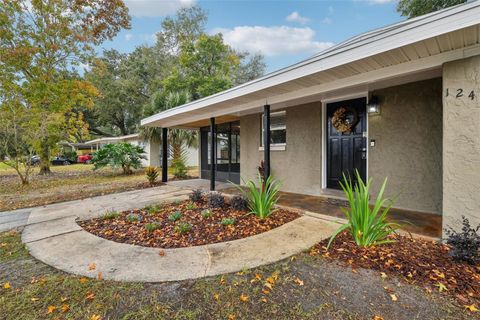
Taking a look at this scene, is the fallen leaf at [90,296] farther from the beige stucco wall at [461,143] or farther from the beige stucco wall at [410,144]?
the beige stucco wall at [410,144]

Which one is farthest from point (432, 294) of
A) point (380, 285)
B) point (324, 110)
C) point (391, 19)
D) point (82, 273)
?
point (391, 19)

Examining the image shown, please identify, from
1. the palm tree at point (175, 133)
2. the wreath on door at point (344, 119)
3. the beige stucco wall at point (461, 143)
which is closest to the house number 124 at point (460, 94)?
the beige stucco wall at point (461, 143)

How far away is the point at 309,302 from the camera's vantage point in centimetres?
187

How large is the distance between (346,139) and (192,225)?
4072 mm

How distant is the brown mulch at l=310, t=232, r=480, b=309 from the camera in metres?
1.99

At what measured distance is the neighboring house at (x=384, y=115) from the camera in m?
2.59

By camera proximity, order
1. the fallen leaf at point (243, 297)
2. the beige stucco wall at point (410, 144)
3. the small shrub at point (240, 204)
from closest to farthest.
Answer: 1. the fallen leaf at point (243, 297)
2. the beige stucco wall at point (410, 144)
3. the small shrub at point (240, 204)

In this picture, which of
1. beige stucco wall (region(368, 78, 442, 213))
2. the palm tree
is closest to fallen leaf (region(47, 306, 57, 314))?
beige stucco wall (region(368, 78, 442, 213))

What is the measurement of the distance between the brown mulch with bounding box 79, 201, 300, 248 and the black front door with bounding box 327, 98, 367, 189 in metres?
1.95

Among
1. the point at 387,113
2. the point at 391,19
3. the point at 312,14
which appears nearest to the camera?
the point at 387,113

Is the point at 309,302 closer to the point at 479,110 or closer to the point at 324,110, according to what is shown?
the point at 479,110

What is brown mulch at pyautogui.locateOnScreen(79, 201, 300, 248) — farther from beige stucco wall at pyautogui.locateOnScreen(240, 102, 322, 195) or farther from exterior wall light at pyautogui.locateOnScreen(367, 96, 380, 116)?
exterior wall light at pyautogui.locateOnScreen(367, 96, 380, 116)

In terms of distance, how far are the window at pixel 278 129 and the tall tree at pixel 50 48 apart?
29.7ft

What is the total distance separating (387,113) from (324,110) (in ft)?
4.66
